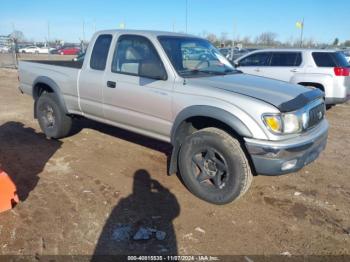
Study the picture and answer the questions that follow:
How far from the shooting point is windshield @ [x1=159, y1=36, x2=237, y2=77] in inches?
172

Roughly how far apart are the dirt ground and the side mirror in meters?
1.37

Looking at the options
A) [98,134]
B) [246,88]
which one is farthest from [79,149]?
[246,88]

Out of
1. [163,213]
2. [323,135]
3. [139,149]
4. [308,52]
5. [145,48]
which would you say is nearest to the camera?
[163,213]

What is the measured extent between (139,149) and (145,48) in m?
1.88

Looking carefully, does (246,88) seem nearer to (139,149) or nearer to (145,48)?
(145,48)

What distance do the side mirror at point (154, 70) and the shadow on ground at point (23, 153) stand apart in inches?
79.9

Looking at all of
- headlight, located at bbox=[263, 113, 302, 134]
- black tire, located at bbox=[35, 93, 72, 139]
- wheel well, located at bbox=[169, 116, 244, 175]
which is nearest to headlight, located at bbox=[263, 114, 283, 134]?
headlight, located at bbox=[263, 113, 302, 134]

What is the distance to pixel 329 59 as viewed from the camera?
8852 millimetres

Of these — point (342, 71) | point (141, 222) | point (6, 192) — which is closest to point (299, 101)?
point (141, 222)

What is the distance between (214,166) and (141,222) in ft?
3.43

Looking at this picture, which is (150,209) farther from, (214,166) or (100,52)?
(100,52)

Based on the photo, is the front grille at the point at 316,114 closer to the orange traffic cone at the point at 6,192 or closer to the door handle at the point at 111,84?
the door handle at the point at 111,84

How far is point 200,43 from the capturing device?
509 centimetres

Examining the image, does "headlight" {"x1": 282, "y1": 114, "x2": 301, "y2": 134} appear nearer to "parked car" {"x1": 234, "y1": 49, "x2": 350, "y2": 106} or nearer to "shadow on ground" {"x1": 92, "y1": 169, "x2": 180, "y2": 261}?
"shadow on ground" {"x1": 92, "y1": 169, "x2": 180, "y2": 261}
